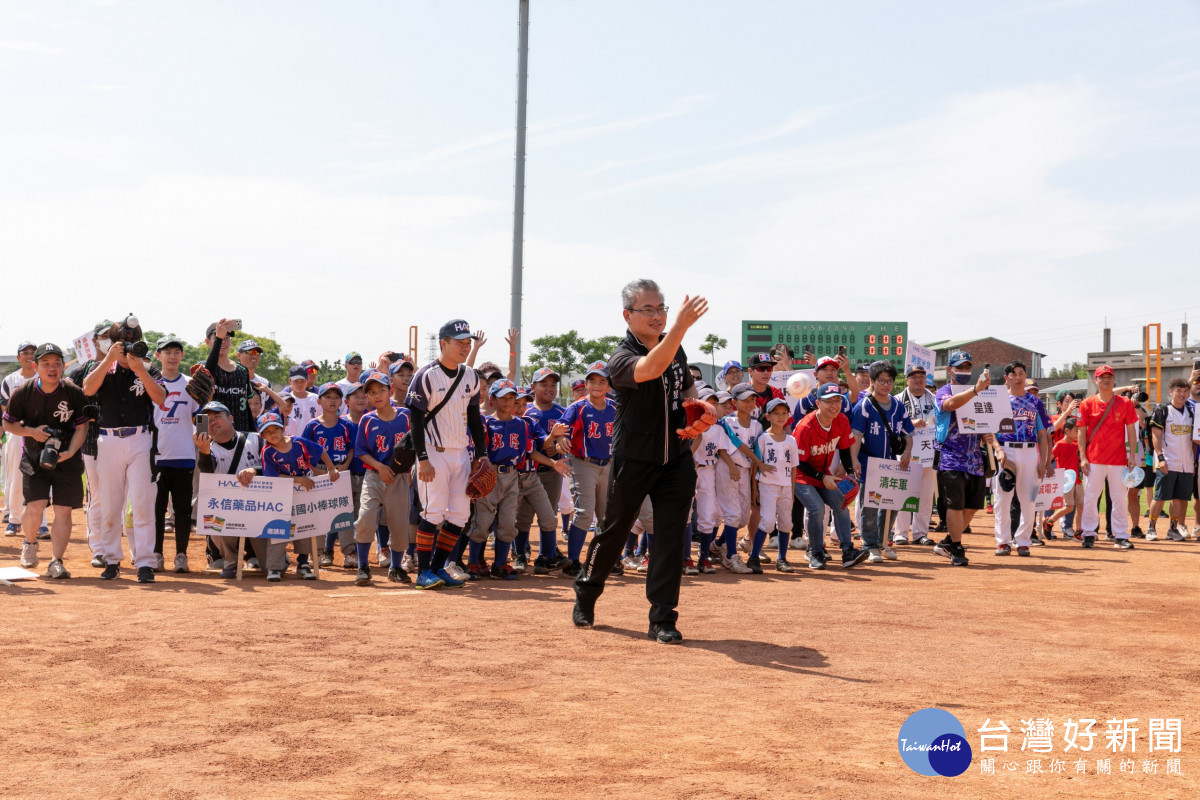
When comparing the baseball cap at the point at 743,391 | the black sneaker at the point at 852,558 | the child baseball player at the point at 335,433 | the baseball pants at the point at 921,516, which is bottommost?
the black sneaker at the point at 852,558

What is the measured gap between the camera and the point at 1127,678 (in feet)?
19.2

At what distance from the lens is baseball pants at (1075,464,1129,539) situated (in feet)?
46.3

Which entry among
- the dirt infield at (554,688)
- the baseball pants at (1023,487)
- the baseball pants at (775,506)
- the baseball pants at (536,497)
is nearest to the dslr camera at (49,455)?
the dirt infield at (554,688)

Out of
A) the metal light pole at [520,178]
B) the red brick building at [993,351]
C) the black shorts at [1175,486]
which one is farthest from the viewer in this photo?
the red brick building at [993,351]

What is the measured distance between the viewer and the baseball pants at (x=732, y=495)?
35.6 feet

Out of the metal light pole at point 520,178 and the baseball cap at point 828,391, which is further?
the metal light pole at point 520,178

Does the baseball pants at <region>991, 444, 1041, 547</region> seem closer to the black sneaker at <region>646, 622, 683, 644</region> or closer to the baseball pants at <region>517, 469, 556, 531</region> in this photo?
the baseball pants at <region>517, 469, 556, 531</region>

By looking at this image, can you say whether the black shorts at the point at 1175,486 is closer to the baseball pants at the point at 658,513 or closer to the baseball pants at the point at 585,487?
the baseball pants at the point at 585,487

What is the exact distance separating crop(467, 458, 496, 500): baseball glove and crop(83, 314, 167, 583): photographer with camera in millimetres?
2855

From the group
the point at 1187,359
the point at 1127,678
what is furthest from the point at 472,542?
the point at 1187,359

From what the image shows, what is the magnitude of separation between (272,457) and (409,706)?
223 inches

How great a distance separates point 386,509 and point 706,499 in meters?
3.20

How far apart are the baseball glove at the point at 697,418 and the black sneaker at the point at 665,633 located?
1.25m

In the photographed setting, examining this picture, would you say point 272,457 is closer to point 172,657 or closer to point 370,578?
point 370,578
